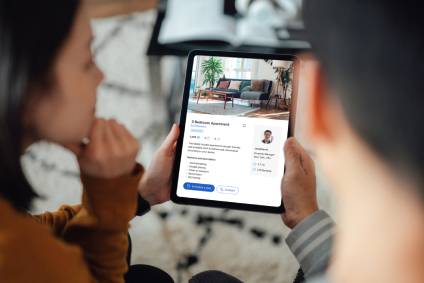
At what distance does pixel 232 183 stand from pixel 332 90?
0.36 m

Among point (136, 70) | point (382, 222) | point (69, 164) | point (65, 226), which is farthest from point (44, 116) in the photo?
point (136, 70)

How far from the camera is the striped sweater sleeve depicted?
0.52 meters

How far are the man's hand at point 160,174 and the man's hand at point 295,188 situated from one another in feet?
0.54

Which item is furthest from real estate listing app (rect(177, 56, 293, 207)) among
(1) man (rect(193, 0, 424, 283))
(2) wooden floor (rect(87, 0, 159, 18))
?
(2) wooden floor (rect(87, 0, 159, 18))

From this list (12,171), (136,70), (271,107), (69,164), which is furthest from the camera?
(136,70)

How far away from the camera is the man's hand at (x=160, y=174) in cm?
69

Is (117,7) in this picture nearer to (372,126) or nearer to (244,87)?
(244,87)

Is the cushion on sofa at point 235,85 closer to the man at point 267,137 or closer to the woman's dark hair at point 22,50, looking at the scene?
the man at point 267,137

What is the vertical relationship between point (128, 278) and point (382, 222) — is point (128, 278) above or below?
below

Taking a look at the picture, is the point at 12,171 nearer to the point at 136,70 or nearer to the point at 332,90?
the point at 332,90

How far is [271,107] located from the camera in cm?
67

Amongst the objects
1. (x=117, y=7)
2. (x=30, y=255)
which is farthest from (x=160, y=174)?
(x=117, y=7)

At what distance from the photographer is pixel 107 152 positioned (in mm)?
539

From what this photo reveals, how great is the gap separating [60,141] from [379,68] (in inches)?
13.0
